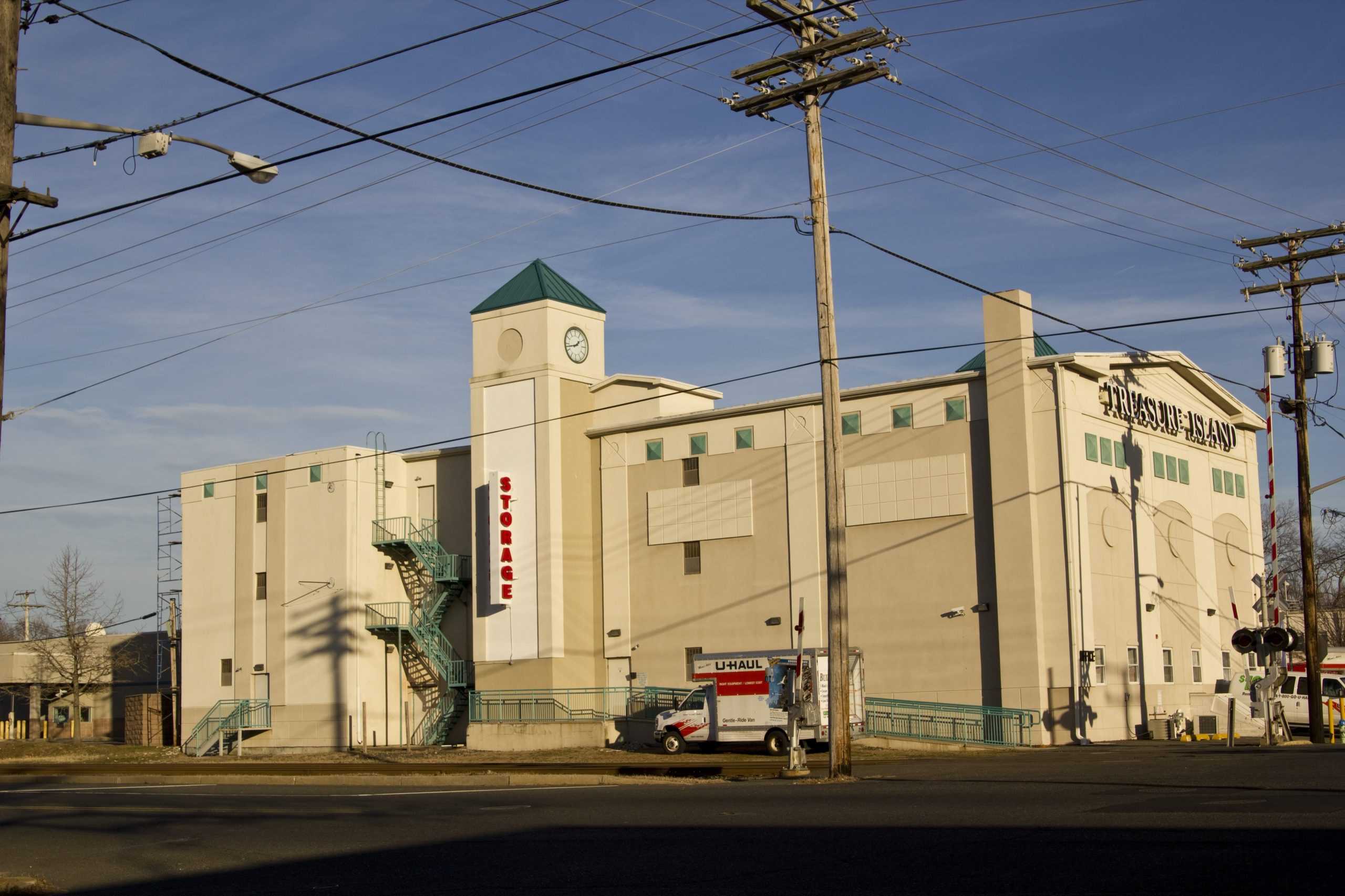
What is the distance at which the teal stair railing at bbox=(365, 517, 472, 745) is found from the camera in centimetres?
4609

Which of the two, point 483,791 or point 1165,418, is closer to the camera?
point 483,791

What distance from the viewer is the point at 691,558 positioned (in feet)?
139

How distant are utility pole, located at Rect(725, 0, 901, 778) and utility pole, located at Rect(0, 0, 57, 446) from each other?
13.5 meters

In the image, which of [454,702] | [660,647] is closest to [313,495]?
[454,702]

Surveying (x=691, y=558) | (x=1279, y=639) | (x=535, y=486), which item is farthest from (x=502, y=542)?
(x=1279, y=639)

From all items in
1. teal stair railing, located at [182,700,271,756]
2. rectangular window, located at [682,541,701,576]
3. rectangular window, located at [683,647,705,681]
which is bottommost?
teal stair railing, located at [182,700,271,756]

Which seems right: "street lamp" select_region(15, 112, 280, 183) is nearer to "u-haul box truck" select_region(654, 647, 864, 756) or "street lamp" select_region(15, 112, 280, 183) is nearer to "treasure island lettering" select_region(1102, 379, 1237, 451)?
"u-haul box truck" select_region(654, 647, 864, 756)

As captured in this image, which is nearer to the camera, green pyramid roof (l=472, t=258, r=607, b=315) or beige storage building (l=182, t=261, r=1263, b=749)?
beige storage building (l=182, t=261, r=1263, b=749)

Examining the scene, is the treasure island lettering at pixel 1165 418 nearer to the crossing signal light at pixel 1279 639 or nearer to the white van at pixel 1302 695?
the white van at pixel 1302 695

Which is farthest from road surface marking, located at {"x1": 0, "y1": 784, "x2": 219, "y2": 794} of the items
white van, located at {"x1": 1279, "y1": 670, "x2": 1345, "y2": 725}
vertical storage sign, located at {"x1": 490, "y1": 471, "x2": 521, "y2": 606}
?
white van, located at {"x1": 1279, "y1": 670, "x2": 1345, "y2": 725}

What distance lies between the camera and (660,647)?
42.7m

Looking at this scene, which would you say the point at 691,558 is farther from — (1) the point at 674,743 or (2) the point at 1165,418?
(2) the point at 1165,418

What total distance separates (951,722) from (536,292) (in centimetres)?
1898

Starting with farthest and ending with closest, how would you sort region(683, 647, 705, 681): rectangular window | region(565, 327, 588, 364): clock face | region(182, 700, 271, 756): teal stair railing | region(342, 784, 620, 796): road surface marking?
region(182, 700, 271, 756): teal stair railing, region(565, 327, 588, 364): clock face, region(683, 647, 705, 681): rectangular window, region(342, 784, 620, 796): road surface marking
